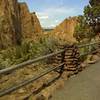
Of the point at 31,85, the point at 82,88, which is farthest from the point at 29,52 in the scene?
the point at 82,88

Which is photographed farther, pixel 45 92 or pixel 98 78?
pixel 98 78

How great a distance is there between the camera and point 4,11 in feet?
102

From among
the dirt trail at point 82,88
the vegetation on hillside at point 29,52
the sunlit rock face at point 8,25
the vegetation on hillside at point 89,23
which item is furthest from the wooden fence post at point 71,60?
the vegetation on hillside at point 89,23

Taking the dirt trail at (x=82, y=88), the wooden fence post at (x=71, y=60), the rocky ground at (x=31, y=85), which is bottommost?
the dirt trail at (x=82, y=88)

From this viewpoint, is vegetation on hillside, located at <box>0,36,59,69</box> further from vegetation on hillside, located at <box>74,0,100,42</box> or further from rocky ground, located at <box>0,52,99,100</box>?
vegetation on hillside, located at <box>74,0,100,42</box>

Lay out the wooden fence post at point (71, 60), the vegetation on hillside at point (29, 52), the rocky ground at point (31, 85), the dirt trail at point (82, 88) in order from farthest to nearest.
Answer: the vegetation on hillside at point (29, 52) → the wooden fence post at point (71, 60) → the dirt trail at point (82, 88) → the rocky ground at point (31, 85)

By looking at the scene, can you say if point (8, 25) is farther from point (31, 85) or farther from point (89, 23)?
point (31, 85)

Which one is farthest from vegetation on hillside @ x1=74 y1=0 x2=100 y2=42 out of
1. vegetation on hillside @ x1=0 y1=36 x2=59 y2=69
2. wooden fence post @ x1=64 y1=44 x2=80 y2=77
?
wooden fence post @ x1=64 y1=44 x2=80 y2=77

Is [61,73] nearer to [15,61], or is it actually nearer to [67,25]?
[15,61]

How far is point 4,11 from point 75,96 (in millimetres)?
22437

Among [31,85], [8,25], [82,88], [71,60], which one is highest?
[8,25]

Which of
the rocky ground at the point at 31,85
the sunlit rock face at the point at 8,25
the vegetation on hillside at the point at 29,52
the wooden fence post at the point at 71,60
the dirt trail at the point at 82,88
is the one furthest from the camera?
the sunlit rock face at the point at 8,25

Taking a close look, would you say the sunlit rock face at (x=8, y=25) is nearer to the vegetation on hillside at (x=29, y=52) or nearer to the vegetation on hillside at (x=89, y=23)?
the vegetation on hillside at (x=89, y=23)

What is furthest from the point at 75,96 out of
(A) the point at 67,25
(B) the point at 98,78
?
(A) the point at 67,25
